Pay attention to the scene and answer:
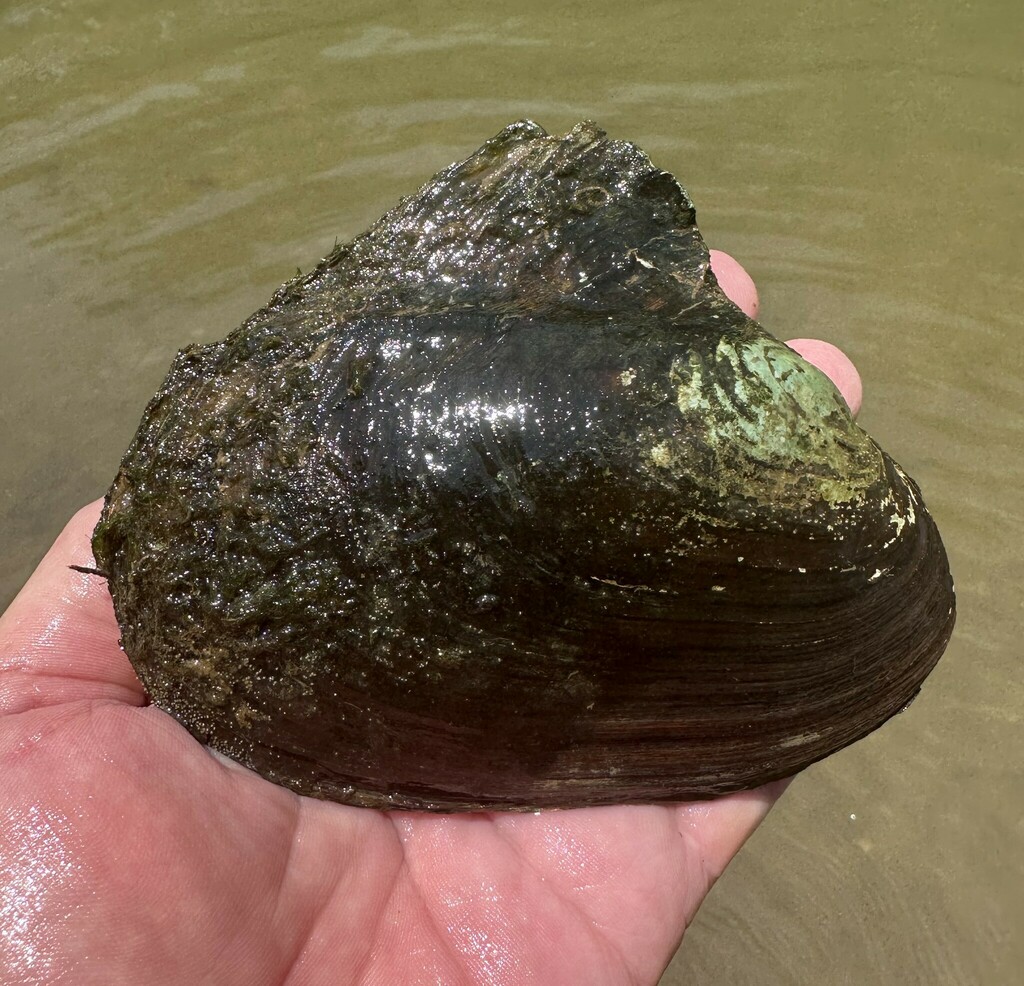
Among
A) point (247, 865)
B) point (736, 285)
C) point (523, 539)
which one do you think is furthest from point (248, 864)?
point (736, 285)

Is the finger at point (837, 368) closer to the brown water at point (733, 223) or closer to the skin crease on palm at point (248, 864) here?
the brown water at point (733, 223)

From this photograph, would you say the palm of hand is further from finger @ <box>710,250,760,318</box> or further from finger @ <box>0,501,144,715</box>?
finger @ <box>710,250,760,318</box>

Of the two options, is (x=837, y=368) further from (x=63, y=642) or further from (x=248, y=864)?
(x=63, y=642)

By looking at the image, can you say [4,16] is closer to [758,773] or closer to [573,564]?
[573,564]

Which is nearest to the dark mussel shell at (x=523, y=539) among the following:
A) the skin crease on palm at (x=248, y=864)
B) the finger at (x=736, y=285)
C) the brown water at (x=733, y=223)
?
the skin crease on palm at (x=248, y=864)

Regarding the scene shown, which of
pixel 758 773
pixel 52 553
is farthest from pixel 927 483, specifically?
pixel 52 553
